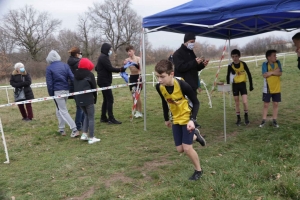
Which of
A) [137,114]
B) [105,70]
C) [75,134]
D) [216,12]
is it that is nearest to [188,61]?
[216,12]

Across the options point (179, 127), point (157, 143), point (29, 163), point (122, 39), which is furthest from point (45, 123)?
point (122, 39)

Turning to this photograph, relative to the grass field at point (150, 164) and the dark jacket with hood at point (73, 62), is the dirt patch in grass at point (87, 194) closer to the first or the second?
the grass field at point (150, 164)

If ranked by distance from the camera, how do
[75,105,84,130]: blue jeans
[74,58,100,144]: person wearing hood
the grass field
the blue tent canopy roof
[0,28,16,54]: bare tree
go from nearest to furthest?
1. [0,28,16,54]: bare tree
2. the grass field
3. the blue tent canopy roof
4. [74,58,100,144]: person wearing hood
5. [75,105,84,130]: blue jeans

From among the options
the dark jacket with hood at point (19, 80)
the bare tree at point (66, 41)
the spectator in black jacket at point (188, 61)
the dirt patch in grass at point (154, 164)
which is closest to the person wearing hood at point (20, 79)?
the dark jacket with hood at point (19, 80)

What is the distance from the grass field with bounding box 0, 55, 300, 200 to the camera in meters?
3.47

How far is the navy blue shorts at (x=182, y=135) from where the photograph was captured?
11.9 ft

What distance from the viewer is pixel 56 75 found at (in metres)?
6.30

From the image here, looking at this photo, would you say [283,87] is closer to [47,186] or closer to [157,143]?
[157,143]

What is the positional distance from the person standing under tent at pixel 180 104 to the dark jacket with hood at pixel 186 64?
6.05ft

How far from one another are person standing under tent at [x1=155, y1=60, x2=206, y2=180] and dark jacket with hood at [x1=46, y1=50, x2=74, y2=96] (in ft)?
10.9

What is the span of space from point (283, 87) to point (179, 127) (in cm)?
1058

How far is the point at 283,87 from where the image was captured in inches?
500

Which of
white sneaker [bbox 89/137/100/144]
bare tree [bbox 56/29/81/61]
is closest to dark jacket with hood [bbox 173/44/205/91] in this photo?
white sneaker [bbox 89/137/100/144]

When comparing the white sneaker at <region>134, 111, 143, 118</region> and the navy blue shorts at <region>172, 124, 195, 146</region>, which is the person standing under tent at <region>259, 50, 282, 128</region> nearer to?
the navy blue shorts at <region>172, 124, 195, 146</region>
